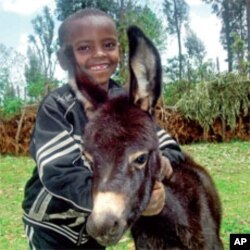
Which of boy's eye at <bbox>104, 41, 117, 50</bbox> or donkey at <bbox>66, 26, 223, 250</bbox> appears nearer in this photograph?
donkey at <bbox>66, 26, 223, 250</bbox>

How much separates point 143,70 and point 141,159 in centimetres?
33

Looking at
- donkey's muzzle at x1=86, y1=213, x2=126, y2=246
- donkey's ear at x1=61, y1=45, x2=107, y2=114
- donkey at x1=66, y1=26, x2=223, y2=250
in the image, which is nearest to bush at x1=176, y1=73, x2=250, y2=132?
Answer: donkey at x1=66, y1=26, x2=223, y2=250

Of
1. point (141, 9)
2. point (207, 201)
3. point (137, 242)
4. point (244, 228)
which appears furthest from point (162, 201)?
point (141, 9)

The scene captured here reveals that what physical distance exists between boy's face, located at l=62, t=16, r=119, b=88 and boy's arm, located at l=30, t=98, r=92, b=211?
1.10ft

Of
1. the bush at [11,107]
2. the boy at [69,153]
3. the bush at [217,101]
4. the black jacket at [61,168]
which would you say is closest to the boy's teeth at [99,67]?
the boy at [69,153]

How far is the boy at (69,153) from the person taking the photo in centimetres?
218

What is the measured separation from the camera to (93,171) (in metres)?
1.99

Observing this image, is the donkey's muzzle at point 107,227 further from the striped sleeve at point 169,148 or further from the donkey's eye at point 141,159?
the striped sleeve at point 169,148

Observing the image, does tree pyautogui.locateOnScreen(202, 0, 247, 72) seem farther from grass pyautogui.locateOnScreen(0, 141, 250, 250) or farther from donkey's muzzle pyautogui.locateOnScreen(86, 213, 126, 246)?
donkey's muzzle pyautogui.locateOnScreen(86, 213, 126, 246)

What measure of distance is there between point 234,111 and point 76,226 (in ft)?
40.9

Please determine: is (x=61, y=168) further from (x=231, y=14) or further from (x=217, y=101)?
(x=231, y=14)

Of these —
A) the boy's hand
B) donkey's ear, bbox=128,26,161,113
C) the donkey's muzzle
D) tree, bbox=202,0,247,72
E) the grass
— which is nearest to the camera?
the donkey's muzzle

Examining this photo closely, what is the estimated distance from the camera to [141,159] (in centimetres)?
197

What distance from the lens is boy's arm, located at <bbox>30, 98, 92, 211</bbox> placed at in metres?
2.15
